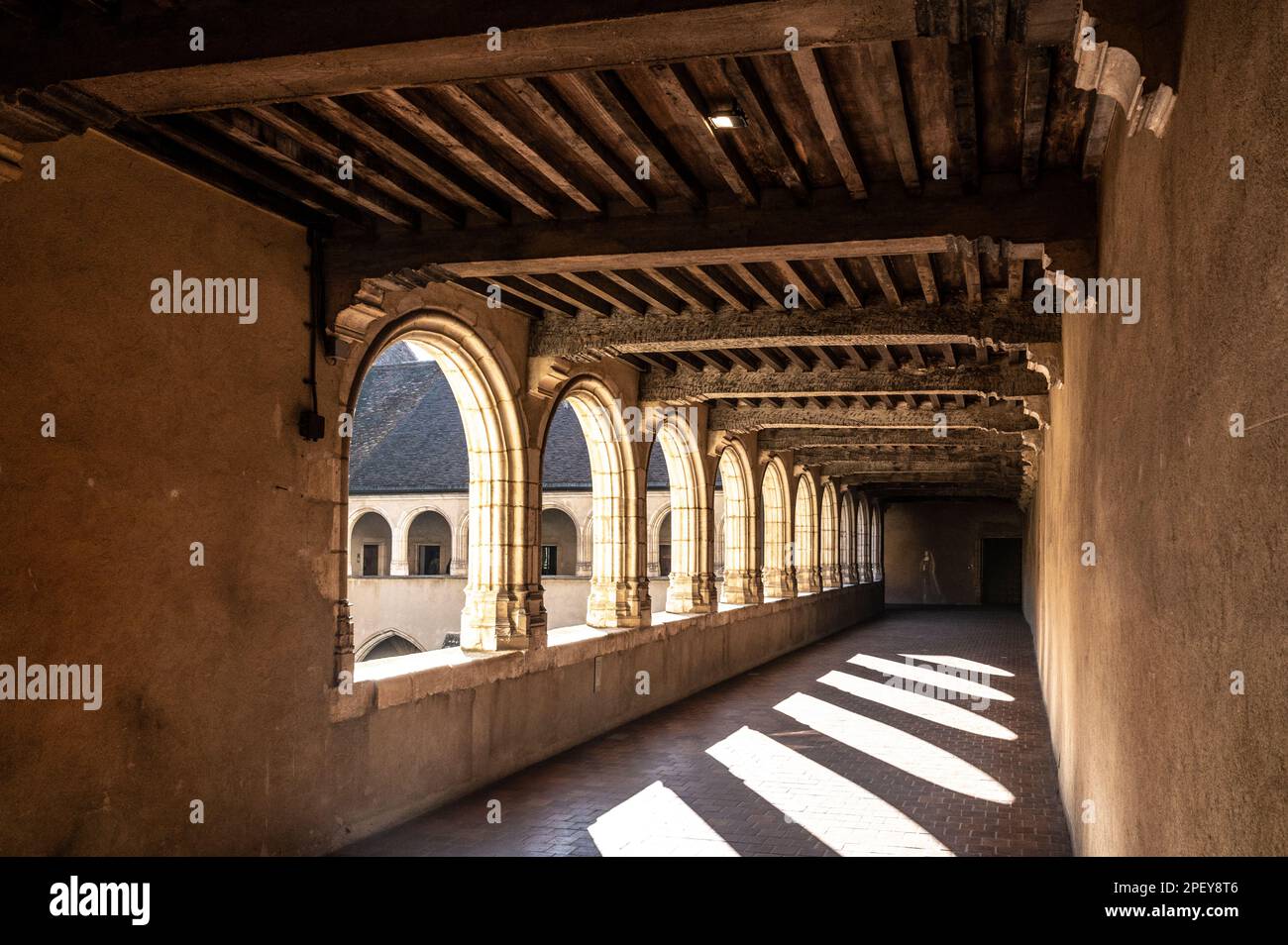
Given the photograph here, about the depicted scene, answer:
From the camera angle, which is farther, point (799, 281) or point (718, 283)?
point (718, 283)

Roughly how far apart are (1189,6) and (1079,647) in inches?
135

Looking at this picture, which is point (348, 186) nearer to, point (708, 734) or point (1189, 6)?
point (1189, 6)

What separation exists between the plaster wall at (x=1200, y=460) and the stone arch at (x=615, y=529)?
6.21m

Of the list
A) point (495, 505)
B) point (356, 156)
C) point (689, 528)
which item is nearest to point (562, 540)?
point (689, 528)

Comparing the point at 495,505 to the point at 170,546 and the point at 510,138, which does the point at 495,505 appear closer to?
the point at 170,546

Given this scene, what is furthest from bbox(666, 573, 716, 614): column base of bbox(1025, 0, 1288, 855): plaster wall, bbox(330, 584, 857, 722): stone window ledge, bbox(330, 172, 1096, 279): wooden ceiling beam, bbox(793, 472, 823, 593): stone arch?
bbox(1025, 0, 1288, 855): plaster wall

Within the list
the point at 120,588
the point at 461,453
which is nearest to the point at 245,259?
the point at 120,588

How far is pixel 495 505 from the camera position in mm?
7441

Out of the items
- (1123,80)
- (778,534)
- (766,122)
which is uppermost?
(766,122)

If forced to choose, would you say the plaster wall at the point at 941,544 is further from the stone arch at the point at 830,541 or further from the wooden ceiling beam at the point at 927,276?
the wooden ceiling beam at the point at 927,276

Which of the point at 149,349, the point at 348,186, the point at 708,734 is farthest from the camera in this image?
the point at 708,734

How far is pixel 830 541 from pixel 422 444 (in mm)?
9135

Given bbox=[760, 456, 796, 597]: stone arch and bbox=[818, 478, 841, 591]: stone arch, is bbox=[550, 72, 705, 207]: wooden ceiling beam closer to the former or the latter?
bbox=[760, 456, 796, 597]: stone arch
